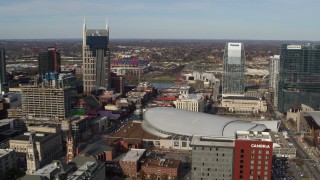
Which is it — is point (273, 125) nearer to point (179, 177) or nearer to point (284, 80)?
point (284, 80)

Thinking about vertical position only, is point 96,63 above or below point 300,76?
above

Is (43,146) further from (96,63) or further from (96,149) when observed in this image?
(96,63)

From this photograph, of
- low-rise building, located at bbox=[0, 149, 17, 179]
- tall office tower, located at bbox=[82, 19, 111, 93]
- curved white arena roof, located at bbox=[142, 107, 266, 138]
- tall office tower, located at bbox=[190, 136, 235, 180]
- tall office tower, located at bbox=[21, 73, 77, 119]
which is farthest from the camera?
tall office tower, located at bbox=[82, 19, 111, 93]

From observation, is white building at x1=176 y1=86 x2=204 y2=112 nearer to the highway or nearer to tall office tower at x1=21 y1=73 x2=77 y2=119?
the highway

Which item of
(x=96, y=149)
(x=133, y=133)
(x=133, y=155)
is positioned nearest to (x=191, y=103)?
(x=133, y=133)

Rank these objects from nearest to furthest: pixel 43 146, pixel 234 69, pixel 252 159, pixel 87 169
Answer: pixel 252 159 → pixel 87 169 → pixel 43 146 → pixel 234 69

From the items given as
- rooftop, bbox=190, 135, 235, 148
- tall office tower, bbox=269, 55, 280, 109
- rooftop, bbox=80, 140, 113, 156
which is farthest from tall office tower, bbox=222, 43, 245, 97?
rooftop, bbox=190, 135, 235, 148
